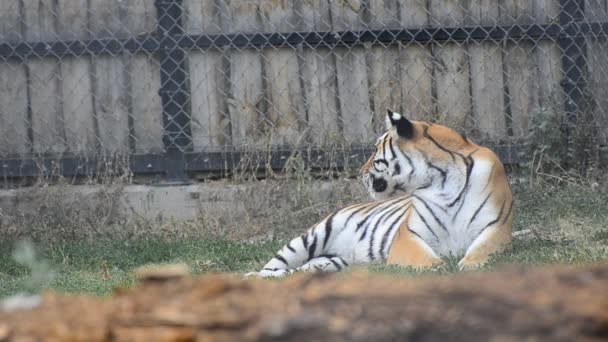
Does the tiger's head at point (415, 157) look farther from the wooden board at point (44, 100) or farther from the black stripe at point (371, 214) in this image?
the wooden board at point (44, 100)

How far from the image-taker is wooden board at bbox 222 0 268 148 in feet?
32.3

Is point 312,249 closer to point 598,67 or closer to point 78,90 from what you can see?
point 78,90

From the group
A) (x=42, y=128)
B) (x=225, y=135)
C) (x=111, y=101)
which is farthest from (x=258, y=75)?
(x=42, y=128)

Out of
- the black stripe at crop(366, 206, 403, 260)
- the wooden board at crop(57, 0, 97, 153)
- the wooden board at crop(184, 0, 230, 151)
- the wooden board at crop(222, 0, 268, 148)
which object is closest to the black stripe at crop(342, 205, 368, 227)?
the black stripe at crop(366, 206, 403, 260)

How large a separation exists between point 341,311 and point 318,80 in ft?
24.0

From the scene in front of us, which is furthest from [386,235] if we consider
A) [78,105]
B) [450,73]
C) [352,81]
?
[78,105]

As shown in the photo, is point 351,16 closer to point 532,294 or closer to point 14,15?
point 14,15

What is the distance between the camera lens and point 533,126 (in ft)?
31.6

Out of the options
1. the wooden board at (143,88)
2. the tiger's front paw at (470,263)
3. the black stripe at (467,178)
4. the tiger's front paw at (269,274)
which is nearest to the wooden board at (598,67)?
the black stripe at (467,178)

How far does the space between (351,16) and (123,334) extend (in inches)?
289

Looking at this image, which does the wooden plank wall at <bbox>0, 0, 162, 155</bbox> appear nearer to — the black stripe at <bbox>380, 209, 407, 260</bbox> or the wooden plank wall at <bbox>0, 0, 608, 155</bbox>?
the wooden plank wall at <bbox>0, 0, 608, 155</bbox>

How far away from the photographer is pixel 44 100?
10016mm

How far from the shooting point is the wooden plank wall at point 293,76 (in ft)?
32.3

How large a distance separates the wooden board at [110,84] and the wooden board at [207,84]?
1.85 ft
